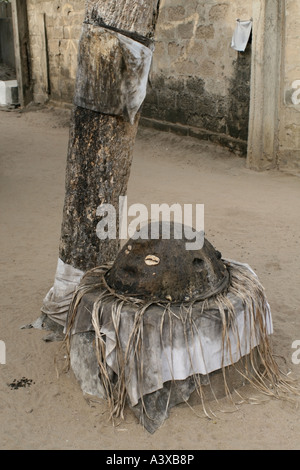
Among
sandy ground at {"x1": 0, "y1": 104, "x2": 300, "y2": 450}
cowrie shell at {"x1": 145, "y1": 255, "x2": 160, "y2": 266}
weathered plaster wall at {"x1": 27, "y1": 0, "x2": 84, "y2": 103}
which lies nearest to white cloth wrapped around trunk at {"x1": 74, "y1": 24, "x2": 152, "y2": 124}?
cowrie shell at {"x1": 145, "y1": 255, "x2": 160, "y2": 266}

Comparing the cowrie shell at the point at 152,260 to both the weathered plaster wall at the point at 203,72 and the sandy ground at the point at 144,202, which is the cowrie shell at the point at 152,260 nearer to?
the sandy ground at the point at 144,202

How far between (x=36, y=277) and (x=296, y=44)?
175 inches

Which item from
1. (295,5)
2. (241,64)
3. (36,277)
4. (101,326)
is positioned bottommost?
(36,277)

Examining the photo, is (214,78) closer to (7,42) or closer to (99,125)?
(99,125)

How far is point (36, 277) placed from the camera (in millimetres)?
4695

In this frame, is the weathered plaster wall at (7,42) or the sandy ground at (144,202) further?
the weathered plaster wall at (7,42)

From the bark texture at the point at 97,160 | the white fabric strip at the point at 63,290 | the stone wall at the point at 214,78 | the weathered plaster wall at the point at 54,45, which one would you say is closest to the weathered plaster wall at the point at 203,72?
the stone wall at the point at 214,78

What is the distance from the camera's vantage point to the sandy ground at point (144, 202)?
9.32 feet

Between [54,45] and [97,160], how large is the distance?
8835 mm

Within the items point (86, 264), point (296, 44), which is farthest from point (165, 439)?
point (296, 44)

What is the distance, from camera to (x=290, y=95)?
23.4ft

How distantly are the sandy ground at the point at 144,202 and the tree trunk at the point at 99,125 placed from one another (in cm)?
59

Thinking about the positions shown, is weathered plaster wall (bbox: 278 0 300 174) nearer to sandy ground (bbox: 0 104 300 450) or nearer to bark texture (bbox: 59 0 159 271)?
sandy ground (bbox: 0 104 300 450)

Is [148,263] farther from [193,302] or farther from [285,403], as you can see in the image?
[285,403]
